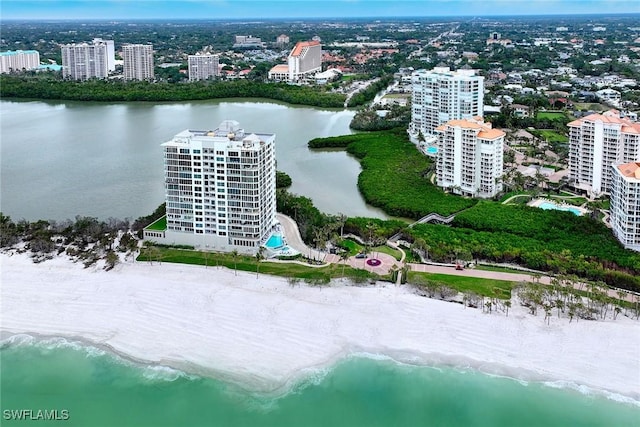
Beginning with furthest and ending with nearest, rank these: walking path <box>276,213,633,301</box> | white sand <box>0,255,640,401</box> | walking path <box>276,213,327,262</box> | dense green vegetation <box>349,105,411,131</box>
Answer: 1. dense green vegetation <box>349,105,411,131</box>
2. walking path <box>276,213,327,262</box>
3. walking path <box>276,213,633,301</box>
4. white sand <box>0,255,640,401</box>

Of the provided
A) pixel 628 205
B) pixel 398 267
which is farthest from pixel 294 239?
pixel 628 205

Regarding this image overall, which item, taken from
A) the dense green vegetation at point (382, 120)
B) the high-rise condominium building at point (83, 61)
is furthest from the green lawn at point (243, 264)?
the high-rise condominium building at point (83, 61)

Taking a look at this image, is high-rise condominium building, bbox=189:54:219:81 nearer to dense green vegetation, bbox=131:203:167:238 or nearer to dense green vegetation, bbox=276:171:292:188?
dense green vegetation, bbox=276:171:292:188

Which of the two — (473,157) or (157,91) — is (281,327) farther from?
(157,91)

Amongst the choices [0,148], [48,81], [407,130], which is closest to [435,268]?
[407,130]

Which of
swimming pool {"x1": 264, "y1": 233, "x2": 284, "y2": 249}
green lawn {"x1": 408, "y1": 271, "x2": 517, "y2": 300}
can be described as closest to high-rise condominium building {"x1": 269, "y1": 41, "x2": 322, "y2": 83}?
swimming pool {"x1": 264, "y1": 233, "x2": 284, "y2": 249}

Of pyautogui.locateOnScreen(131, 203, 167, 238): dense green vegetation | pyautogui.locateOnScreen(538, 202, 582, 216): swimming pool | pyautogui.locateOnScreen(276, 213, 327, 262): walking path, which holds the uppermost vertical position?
pyautogui.locateOnScreen(538, 202, 582, 216): swimming pool
